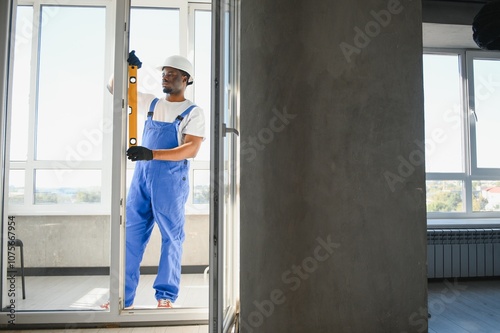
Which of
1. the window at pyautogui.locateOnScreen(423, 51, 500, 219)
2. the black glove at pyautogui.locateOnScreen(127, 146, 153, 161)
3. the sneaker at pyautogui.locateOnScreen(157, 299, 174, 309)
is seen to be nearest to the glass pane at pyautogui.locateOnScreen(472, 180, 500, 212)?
the window at pyautogui.locateOnScreen(423, 51, 500, 219)

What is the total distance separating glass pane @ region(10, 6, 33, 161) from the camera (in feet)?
7.47

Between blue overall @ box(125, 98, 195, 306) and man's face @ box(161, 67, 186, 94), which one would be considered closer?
blue overall @ box(125, 98, 195, 306)

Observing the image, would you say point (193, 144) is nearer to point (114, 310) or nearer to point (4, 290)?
point (114, 310)

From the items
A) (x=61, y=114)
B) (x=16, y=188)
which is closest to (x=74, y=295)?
(x=16, y=188)

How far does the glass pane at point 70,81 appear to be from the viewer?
7.89 ft

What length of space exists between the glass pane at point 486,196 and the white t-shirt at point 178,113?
2.99 m

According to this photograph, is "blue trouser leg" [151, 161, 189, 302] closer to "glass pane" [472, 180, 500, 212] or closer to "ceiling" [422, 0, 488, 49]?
"ceiling" [422, 0, 488, 49]

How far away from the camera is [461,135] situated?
3615mm

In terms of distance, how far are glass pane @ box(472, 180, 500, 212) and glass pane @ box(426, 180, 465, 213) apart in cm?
15

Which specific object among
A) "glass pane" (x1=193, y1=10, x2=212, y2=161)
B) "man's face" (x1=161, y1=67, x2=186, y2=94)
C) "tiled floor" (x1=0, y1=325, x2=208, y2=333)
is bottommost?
"tiled floor" (x1=0, y1=325, x2=208, y2=333)

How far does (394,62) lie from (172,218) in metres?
1.68

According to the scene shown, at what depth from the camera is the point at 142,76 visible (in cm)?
318

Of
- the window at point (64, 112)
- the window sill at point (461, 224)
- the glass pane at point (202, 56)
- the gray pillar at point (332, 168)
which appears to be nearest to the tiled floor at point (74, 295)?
the window at point (64, 112)

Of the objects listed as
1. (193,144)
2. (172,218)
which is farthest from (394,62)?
(172,218)
